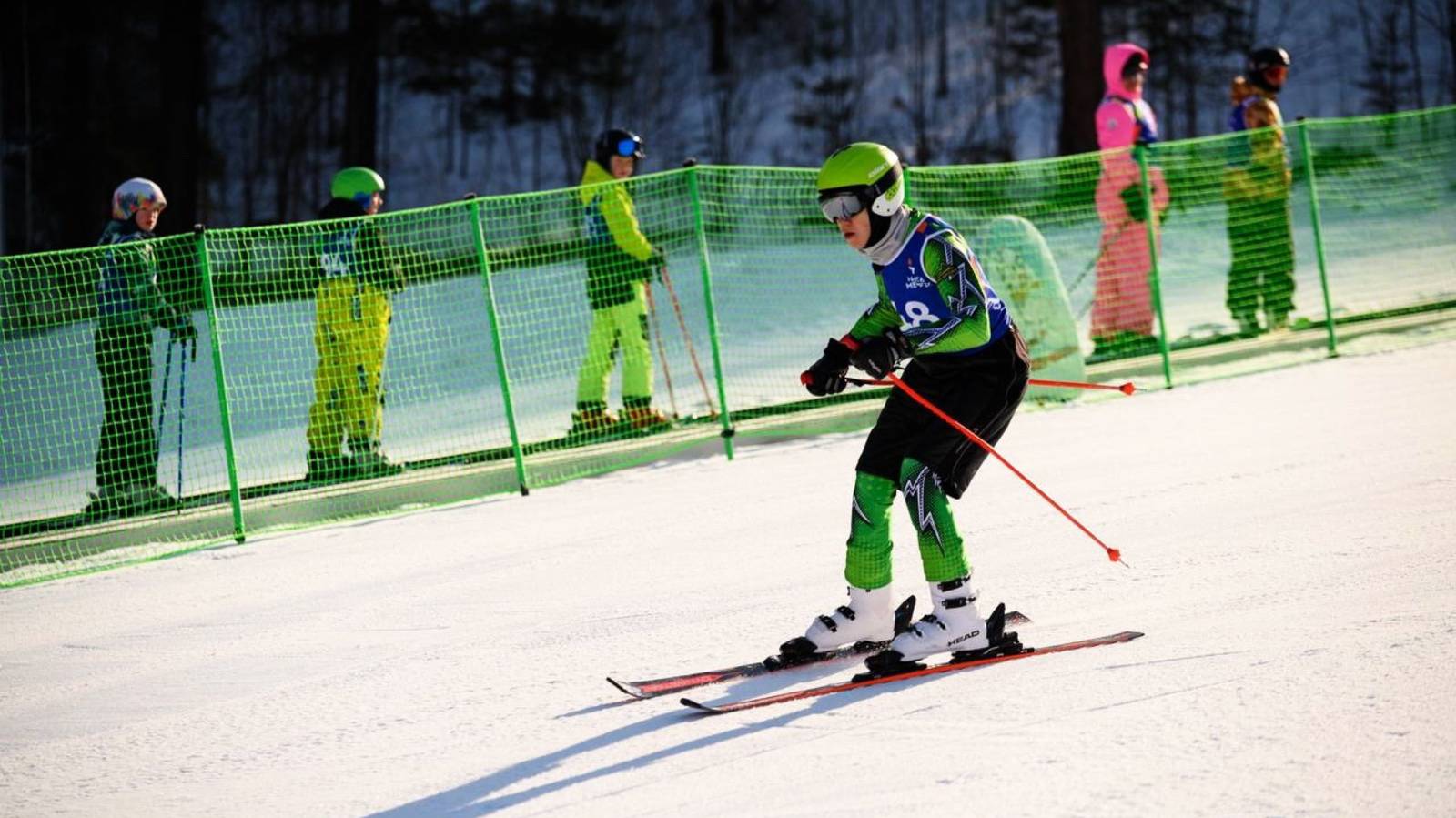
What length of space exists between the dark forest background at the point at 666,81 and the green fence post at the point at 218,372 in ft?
61.7

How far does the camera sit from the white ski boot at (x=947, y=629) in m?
5.25

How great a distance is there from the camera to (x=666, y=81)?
113 feet

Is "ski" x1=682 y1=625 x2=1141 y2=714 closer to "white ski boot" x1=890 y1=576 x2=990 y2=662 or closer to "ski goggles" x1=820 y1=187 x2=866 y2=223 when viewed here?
"white ski boot" x1=890 y1=576 x2=990 y2=662

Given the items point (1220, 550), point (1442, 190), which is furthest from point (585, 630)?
point (1442, 190)

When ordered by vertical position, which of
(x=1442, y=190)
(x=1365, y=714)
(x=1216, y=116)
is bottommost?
(x=1365, y=714)

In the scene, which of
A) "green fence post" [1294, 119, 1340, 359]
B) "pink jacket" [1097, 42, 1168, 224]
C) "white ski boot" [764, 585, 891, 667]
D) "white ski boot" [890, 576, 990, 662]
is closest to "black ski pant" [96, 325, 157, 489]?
"white ski boot" [764, 585, 891, 667]

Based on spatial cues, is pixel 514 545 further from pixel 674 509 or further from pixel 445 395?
pixel 445 395

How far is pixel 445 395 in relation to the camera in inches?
475

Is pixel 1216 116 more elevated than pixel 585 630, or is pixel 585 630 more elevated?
pixel 1216 116

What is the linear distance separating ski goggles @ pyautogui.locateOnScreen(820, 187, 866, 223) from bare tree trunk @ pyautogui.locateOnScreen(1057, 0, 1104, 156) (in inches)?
636

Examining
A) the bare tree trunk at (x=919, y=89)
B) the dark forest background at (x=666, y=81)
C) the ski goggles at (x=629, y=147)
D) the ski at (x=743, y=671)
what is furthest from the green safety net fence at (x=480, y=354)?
the dark forest background at (x=666, y=81)

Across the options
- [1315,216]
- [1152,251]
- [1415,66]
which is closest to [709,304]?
[1152,251]

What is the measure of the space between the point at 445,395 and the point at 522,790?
7919 mm

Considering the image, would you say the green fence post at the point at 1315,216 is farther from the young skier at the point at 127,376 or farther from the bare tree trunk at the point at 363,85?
the bare tree trunk at the point at 363,85
